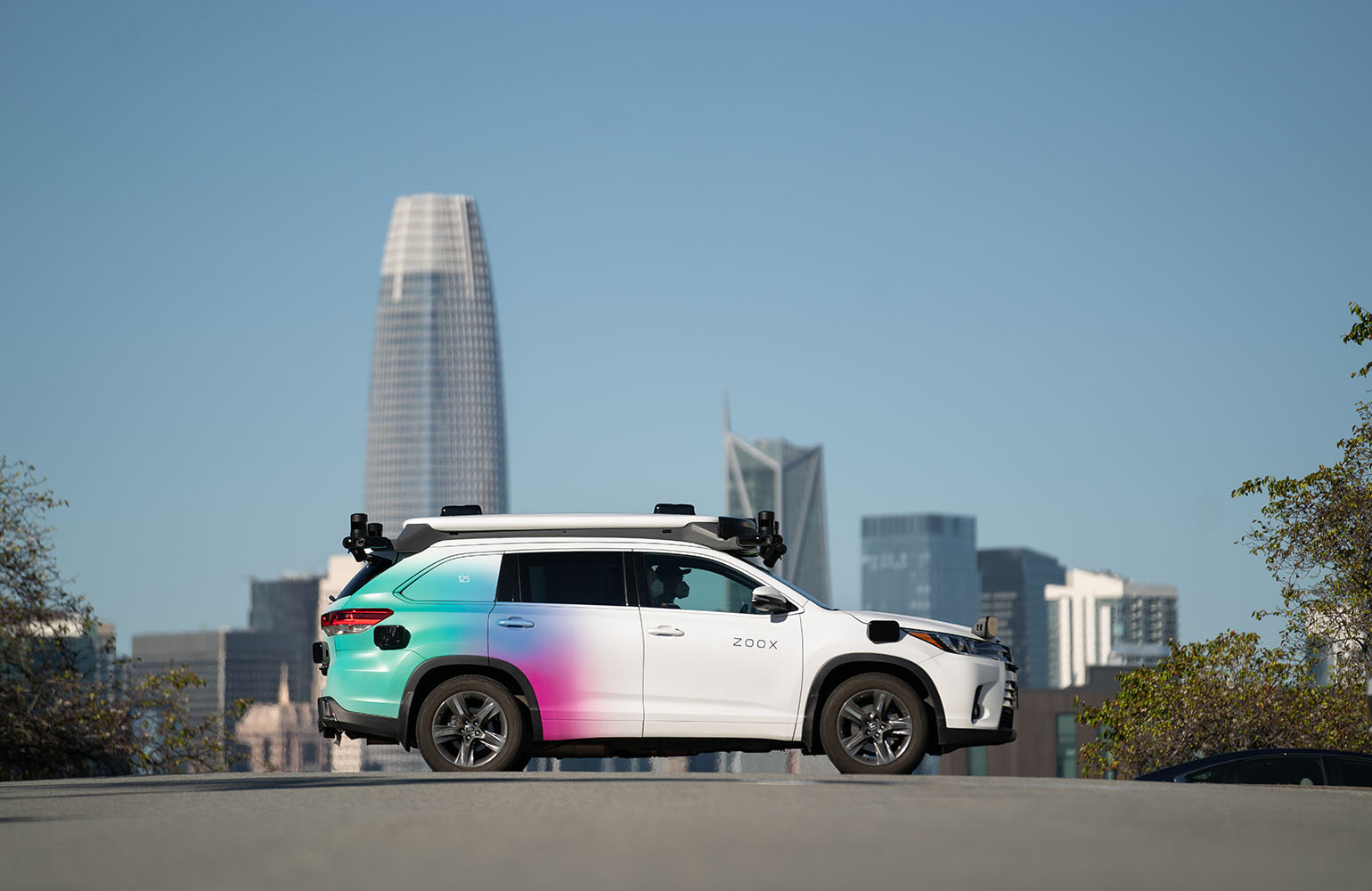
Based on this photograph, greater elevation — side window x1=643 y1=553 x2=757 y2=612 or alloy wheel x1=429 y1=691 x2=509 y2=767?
side window x1=643 y1=553 x2=757 y2=612

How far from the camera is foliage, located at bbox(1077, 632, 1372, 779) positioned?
28.0m

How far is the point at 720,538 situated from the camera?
13.3 metres

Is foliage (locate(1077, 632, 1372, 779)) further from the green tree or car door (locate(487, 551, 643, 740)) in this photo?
car door (locate(487, 551, 643, 740))

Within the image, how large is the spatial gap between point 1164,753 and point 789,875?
22913mm

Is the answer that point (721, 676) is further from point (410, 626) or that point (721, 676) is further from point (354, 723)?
point (354, 723)

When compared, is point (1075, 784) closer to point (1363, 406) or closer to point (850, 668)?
point (850, 668)

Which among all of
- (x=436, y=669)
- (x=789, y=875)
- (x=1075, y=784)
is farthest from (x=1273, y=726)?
(x=789, y=875)

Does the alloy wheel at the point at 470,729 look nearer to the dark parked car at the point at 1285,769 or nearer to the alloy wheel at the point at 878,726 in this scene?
the alloy wheel at the point at 878,726

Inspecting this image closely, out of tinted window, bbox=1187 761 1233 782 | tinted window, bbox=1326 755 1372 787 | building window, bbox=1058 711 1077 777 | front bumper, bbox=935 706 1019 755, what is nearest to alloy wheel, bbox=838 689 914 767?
front bumper, bbox=935 706 1019 755

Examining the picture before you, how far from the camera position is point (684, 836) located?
8.97m

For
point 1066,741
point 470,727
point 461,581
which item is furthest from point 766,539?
point 1066,741

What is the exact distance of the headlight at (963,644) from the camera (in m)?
13.0

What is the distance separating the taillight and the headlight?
12.7ft

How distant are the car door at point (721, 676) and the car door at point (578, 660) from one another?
122 millimetres
